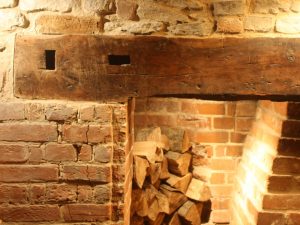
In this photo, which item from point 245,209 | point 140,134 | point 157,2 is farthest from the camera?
point 140,134

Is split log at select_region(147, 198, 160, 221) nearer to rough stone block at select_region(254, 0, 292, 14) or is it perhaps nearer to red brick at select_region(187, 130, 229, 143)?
red brick at select_region(187, 130, 229, 143)

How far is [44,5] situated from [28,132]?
52 centimetres

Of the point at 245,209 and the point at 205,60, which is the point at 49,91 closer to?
the point at 205,60

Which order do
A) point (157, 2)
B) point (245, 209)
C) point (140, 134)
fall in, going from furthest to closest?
point (140, 134), point (245, 209), point (157, 2)

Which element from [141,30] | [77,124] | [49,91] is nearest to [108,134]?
Answer: [77,124]

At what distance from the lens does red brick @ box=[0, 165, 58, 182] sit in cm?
147

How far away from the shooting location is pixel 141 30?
1435 mm

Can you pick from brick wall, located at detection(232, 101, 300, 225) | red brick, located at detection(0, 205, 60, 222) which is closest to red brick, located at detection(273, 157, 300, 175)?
brick wall, located at detection(232, 101, 300, 225)

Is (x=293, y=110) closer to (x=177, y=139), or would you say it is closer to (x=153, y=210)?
(x=177, y=139)

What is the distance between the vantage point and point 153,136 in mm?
2256

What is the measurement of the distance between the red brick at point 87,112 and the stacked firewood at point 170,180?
26.8 inches

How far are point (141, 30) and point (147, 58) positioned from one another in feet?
0.39

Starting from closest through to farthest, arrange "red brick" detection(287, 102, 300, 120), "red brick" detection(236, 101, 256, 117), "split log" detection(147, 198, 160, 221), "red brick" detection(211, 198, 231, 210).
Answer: "red brick" detection(287, 102, 300, 120)
"split log" detection(147, 198, 160, 221)
"red brick" detection(236, 101, 256, 117)
"red brick" detection(211, 198, 231, 210)

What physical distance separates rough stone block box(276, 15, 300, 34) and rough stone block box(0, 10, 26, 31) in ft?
3.45
